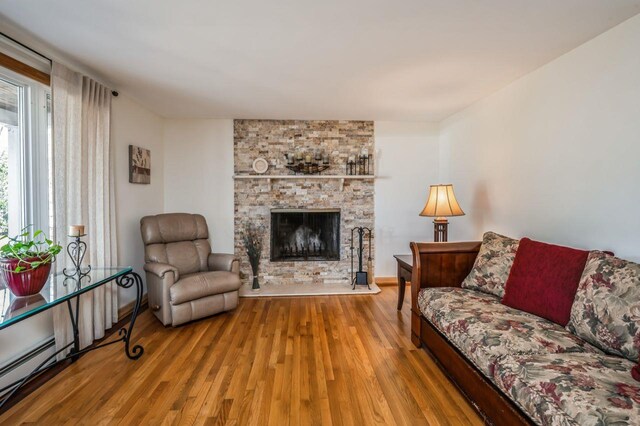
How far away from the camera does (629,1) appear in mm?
1663

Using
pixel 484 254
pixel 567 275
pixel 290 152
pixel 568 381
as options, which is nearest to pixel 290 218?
pixel 290 152

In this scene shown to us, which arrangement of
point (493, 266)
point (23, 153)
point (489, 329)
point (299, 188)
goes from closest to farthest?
point (489, 329) < point (23, 153) < point (493, 266) < point (299, 188)

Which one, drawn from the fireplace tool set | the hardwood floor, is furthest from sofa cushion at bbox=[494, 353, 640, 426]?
the fireplace tool set

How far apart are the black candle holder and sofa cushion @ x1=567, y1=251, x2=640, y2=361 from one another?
3135mm

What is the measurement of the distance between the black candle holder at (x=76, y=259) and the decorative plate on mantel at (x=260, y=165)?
2.17 meters

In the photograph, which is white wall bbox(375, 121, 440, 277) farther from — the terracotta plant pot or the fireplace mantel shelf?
the terracotta plant pot

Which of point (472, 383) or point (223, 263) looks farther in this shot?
point (223, 263)

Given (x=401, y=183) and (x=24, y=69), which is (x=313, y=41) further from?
(x=401, y=183)

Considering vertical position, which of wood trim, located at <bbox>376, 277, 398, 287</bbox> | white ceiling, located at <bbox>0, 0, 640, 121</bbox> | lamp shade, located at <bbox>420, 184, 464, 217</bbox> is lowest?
wood trim, located at <bbox>376, 277, 398, 287</bbox>

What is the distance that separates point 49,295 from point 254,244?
2434 mm

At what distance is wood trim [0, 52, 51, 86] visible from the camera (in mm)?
1974

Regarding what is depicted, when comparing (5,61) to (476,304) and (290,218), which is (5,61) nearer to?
(290,218)

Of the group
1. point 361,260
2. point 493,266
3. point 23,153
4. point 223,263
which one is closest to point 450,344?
point 493,266

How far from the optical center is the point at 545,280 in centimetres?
189
